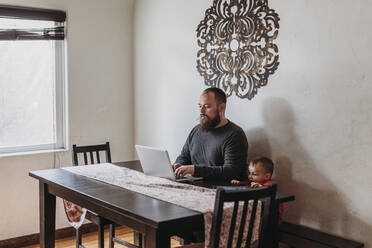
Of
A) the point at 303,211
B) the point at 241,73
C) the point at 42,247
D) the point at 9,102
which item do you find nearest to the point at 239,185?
the point at 303,211

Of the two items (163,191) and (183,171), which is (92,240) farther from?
(163,191)

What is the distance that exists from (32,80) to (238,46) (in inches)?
73.7

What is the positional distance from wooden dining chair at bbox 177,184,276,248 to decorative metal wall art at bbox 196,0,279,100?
1.19 m

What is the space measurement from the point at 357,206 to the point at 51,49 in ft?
9.45

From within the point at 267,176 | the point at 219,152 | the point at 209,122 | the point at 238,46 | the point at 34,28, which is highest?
the point at 34,28

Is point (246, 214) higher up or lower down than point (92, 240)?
higher up

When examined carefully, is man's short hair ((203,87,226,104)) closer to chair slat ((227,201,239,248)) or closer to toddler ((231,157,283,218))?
toddler ((231,157,283,218))

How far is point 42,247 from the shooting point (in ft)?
11.1

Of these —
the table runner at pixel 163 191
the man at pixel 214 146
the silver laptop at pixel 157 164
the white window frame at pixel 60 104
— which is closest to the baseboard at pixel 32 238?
the white window frame at pixel 60 104

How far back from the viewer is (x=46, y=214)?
330cm

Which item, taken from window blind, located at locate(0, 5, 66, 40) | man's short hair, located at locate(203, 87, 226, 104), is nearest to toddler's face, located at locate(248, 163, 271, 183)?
man's short hair, located at locate(203, 87, 226, 104)

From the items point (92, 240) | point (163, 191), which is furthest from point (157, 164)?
point (92, 240)

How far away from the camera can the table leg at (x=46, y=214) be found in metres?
3.27

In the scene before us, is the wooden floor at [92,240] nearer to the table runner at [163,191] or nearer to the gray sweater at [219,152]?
the table runner at [163,191]
